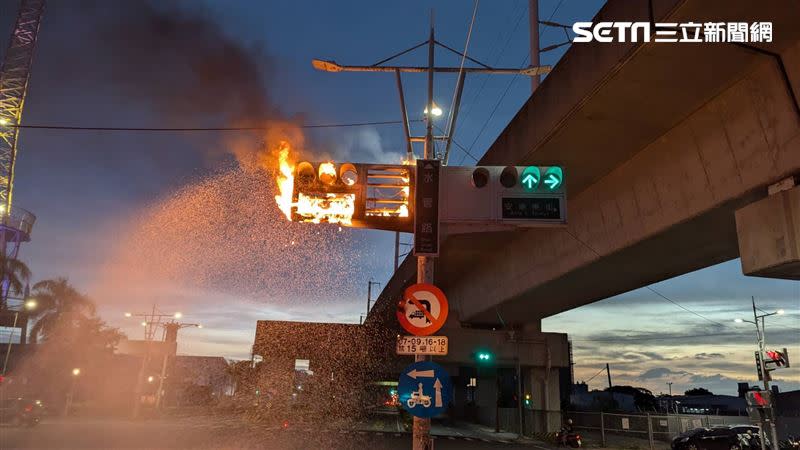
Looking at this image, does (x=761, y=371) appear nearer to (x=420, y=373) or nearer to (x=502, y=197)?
(x=502, y=197)

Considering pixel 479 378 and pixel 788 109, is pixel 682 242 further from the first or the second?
pixel 479 378

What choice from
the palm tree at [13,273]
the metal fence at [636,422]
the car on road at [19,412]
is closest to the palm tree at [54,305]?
the palm tree at [13,273]

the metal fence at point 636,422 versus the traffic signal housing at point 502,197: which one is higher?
the traffic signal housing at point 502,197

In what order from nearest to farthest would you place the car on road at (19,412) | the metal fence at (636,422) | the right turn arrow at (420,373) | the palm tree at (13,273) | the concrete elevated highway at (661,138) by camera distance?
the right turn arrow at (420,373), the concrete elevated highway at (661,138), the car on road at (19,412), the metal fence at (636,422), the palm tree at (13,273)

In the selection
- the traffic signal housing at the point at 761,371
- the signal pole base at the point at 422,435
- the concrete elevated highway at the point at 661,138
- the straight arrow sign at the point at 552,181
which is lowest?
the signal pole base at the point at 422,435

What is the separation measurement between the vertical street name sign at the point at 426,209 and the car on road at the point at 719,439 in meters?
21.9

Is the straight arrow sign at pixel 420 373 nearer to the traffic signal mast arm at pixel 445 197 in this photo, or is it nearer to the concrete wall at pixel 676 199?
the traffic signal mast arm at pixel 445 197

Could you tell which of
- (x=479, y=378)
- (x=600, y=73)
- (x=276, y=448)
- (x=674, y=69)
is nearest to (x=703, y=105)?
(x=674, y=69)

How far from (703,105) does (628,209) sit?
2983mm

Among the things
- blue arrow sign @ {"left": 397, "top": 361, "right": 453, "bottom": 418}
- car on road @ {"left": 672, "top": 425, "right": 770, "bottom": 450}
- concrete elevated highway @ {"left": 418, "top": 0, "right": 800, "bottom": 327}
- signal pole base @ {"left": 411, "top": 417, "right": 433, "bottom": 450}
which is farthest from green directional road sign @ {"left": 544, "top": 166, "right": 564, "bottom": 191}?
car on road @ {"left": 672, "top": 425, "right": 770, "bottom": 450}

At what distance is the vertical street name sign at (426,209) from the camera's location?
694cm

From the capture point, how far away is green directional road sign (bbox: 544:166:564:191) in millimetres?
7676

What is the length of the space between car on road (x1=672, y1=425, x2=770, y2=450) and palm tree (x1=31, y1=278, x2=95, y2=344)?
2004 inches

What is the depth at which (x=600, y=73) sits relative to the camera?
8.32 m
